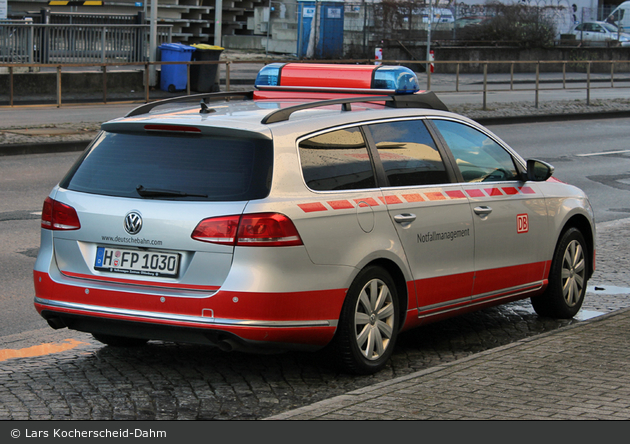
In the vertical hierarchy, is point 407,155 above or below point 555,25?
below

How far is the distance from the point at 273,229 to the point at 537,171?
2.51m

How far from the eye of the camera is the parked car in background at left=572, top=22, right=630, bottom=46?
47.1 metres

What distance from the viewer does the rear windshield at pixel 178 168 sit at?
4.70 m

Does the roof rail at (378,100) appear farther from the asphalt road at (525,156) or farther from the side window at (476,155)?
the asphalt road at (525,156)

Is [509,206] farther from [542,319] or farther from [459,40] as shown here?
[459,40]

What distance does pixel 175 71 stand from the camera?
24.4 meters

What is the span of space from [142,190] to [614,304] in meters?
4.06

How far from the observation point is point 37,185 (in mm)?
12094

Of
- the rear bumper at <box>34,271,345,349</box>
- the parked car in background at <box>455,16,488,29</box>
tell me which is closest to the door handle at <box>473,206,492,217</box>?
the rear bumper at <box>34,271,345,349</box>

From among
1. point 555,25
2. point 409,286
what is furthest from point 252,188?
point 555,25

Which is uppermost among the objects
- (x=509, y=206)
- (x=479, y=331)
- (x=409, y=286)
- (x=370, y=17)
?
(x=370, y=17)

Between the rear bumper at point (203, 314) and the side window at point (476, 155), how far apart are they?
155 centimetres

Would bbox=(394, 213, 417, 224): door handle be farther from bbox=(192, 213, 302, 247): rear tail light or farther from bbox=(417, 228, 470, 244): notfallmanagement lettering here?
bbox=(192, 213, 302, 247): rear tail light

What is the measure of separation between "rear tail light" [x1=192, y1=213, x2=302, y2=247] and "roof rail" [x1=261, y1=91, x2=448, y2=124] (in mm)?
624
